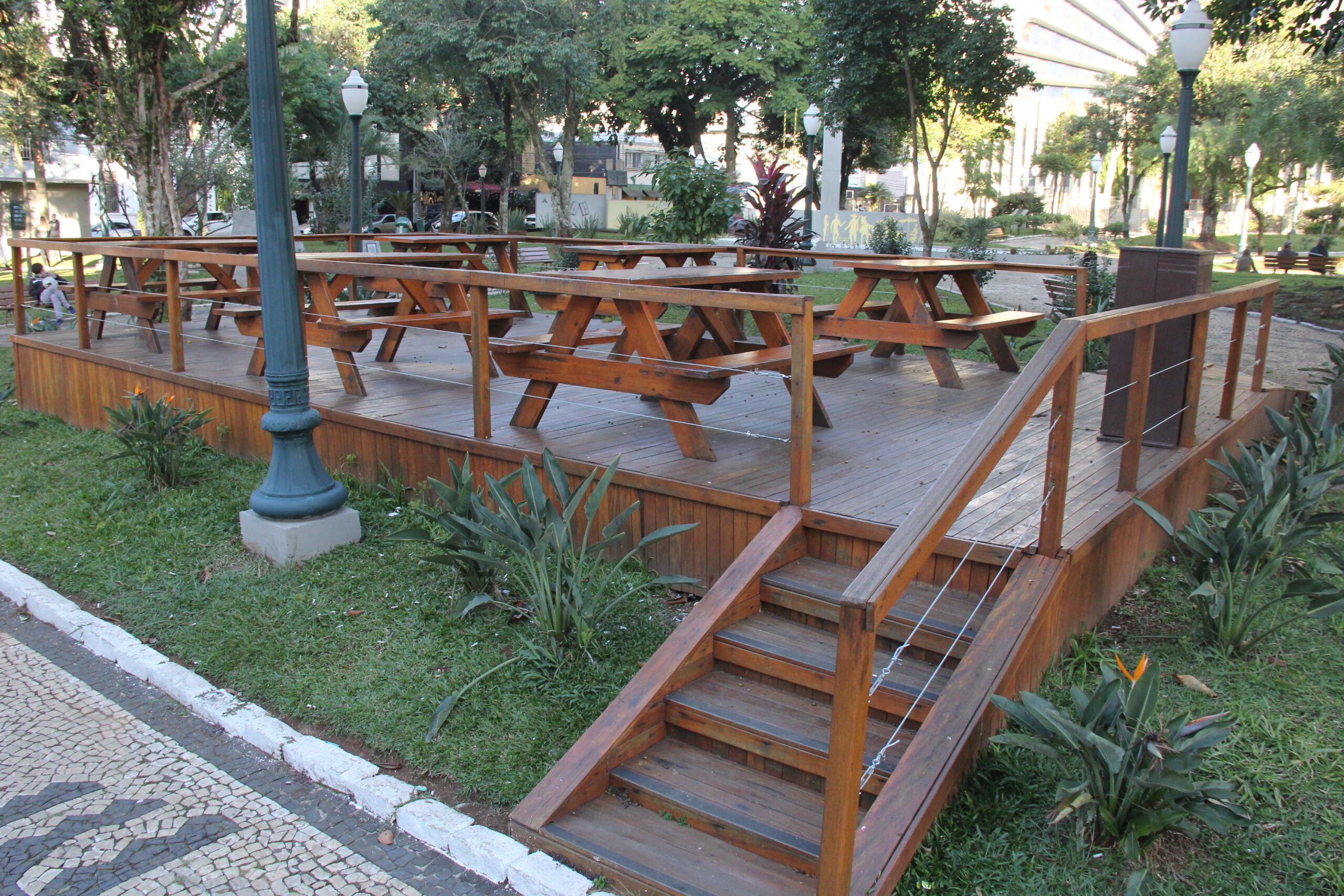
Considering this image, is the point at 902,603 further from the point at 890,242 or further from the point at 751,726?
the point at 890,242

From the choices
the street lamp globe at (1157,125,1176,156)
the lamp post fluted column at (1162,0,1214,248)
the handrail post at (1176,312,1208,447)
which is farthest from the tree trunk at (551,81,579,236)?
the handrail post at (1176,312,1208,447)

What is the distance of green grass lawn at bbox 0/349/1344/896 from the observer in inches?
110

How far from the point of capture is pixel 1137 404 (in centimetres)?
418

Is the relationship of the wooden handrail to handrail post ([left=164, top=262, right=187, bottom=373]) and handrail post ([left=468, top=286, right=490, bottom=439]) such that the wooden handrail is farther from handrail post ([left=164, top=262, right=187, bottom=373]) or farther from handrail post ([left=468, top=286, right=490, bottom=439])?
handrail post ([left=164, top=262, right=187, bottom=373])

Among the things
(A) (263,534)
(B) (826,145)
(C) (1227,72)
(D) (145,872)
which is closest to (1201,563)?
(D) (145,872)

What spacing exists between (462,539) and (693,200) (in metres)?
9.91

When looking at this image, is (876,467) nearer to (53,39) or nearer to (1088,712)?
(1088,712)

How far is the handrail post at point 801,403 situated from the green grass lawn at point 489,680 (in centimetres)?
85

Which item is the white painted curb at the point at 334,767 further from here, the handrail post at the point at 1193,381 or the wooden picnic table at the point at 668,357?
the handrail post at the point at 1193,381

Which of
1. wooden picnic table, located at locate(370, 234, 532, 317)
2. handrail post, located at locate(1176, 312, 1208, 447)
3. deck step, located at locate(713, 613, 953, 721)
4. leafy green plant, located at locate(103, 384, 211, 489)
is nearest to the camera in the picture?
deck step, located at locate(713, 613, 953, 721)

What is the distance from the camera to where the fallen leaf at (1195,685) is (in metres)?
3.53

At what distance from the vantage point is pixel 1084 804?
2783mm

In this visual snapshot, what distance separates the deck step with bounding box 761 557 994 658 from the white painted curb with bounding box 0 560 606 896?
50.5 inches

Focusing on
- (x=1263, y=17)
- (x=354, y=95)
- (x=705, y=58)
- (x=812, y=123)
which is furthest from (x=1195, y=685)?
(x=705, y=58)
